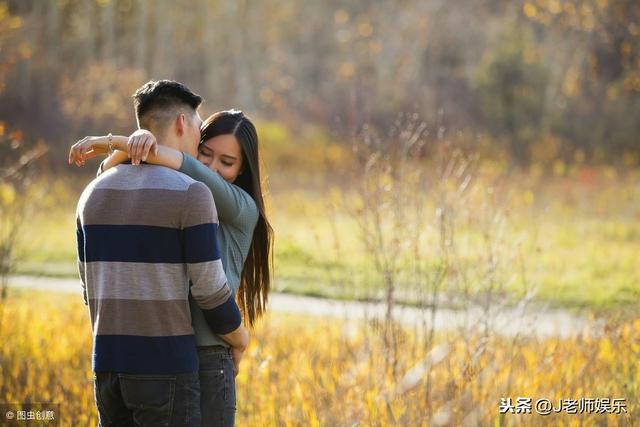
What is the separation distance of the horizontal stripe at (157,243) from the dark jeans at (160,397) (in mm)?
359

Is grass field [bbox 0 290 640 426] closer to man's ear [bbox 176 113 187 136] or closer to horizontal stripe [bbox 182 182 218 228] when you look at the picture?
horizontal stripe [bbox 182 182 218 228]

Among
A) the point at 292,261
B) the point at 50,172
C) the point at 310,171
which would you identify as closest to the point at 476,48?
the point at 310,171

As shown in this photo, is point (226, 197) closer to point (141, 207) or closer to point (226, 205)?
point (226, 205)

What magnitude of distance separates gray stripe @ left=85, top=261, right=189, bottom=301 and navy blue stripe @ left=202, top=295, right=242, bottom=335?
110 mm

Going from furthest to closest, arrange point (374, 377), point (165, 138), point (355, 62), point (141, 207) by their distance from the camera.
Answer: point (355, 62) → point (374, 377) → point (165, 138) → point (141, 207)

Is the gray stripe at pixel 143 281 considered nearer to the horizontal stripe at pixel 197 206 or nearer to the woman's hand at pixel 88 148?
the horizontal stripe at pixel 197 206

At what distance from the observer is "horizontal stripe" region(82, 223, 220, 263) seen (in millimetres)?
2531

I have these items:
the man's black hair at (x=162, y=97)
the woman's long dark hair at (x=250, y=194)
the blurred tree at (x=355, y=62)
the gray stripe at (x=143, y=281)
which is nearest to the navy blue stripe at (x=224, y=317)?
the gray stripe at (x=143, y=281)

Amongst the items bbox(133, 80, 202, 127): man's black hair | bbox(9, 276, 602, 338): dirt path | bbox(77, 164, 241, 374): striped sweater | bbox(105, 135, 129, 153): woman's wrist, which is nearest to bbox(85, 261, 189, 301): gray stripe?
bbox(77, 164, 241, 374): striped sweater

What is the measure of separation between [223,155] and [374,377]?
219 cm

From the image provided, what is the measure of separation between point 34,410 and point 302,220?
1003 centimetres

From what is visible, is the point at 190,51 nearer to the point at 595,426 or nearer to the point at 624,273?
the point at 624,273

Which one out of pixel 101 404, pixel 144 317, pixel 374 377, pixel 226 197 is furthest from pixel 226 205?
pixel 374 377

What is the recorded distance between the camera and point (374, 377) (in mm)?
4750
